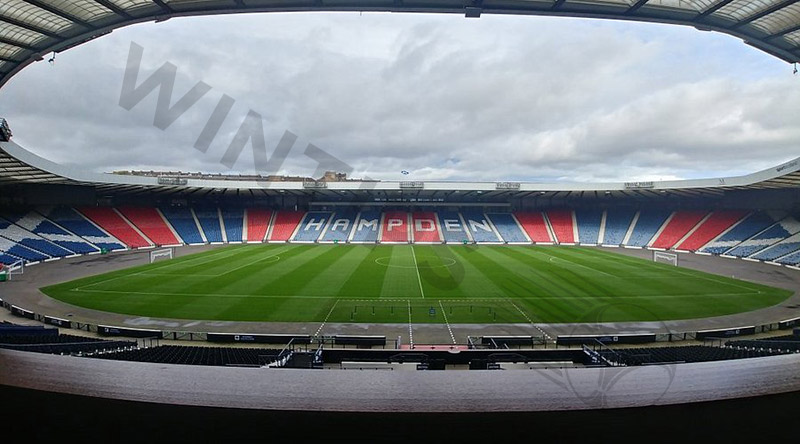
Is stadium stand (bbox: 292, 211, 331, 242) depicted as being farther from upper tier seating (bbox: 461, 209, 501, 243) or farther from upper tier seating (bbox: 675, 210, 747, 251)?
upper tier seating (bbox: 675, 210, 747, 251)

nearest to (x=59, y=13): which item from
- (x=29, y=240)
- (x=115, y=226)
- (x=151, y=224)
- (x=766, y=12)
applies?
(x=766, y=12)

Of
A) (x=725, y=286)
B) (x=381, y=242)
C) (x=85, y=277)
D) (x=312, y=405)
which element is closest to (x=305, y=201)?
(x=381, y=242)

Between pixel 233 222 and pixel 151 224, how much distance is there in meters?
10.8

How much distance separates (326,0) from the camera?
17.5 feet

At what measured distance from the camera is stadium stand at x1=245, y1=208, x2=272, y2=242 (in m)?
58.2

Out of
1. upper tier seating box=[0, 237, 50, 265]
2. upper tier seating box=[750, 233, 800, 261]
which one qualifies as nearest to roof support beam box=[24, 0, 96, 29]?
upper tier seating box=[0, 237, 50, 265]

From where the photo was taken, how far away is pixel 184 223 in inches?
2256

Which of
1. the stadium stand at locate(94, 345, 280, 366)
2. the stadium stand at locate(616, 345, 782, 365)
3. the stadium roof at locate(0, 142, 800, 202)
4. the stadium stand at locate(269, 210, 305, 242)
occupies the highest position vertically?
the stadium roof at locate(0, 142, 800, 202)

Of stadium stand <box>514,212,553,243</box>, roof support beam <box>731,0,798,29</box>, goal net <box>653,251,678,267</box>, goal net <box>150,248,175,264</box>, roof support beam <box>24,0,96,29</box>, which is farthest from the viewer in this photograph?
stadium stand <box>514,212,553,243</box>

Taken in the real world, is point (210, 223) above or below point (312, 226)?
above

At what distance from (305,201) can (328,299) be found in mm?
44699

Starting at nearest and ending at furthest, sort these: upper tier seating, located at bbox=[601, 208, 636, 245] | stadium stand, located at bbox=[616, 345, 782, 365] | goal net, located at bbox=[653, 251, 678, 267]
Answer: stadium stand, located at bbox=[616, 345, 782, 365]
goal net, located at bbox=[653, 251, 678, 267]
upper tier seating, located at bbox=[601, 208, 636, 245]

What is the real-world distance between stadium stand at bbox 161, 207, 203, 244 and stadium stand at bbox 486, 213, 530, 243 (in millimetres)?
44205

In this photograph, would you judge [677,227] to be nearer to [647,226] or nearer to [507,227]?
[647,226]
